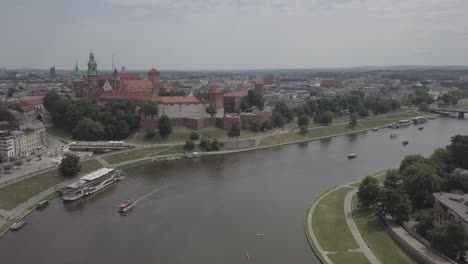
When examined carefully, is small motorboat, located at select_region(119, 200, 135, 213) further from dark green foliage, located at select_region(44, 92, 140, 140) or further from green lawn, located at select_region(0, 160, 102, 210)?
dark green foliage, located at select_region(44, 92, 140, 140)

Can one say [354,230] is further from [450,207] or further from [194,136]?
[194,136]

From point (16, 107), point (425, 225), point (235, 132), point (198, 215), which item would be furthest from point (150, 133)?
point (425, 225)

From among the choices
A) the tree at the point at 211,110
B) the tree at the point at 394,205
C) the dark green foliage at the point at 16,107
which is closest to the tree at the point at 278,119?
the tree at the point at 211,110

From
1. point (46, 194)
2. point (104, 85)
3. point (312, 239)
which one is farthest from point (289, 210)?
point (104, 85)

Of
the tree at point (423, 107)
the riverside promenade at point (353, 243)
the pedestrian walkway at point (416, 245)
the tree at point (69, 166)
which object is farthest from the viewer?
the tree at point (423, 107)

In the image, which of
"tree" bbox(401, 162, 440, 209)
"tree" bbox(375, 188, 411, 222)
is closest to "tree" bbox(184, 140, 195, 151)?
"tree" bbox(401, 162, 440, 209)

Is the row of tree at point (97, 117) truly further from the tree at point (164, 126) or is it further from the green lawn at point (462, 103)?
the green lawn at point (462, 103)
